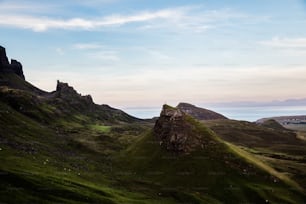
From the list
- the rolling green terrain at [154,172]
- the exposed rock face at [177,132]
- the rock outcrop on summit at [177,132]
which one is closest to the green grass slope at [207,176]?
the rolling green terrain at [154,172]

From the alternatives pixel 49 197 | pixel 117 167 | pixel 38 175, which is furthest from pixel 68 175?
pixel 117 167

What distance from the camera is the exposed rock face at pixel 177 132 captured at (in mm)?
160625

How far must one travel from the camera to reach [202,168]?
144750 millimetres

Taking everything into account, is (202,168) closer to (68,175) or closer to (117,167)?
(117,167)

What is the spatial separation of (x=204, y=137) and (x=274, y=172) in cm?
3117

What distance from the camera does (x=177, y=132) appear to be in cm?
16738

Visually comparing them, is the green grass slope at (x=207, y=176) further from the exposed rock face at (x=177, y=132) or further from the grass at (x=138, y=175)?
the exposed rock face at (x=177, y=132)

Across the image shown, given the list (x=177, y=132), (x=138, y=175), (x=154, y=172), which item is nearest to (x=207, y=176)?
(x=154, y=172)

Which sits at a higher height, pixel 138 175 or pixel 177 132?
pixel 177 132

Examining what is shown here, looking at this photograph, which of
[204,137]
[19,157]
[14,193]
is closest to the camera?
[14,193]

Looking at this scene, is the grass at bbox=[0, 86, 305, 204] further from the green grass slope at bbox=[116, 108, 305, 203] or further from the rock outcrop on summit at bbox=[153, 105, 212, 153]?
the rock outcrop on summit at bbox=[153, 105, 212, 153]

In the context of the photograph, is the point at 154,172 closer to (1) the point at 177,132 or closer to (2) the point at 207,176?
(2) the point at 207,176

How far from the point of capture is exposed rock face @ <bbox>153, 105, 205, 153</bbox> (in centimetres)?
16062

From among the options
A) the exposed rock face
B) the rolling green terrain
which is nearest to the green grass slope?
the rolling green terrain
